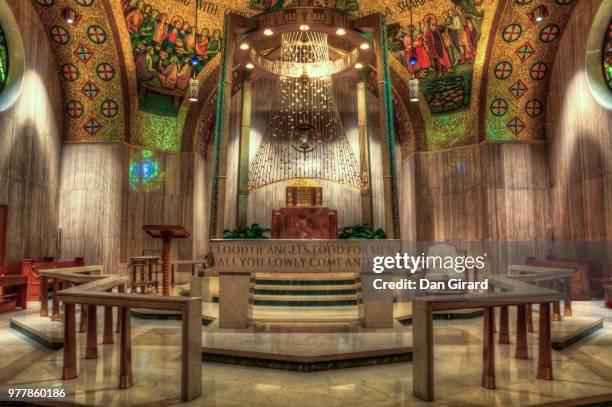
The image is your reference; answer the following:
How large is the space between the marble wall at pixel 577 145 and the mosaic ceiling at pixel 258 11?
1.54 ft

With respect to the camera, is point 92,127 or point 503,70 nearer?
point 503,70

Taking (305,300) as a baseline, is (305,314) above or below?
below

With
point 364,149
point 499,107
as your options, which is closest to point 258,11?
point 364,149

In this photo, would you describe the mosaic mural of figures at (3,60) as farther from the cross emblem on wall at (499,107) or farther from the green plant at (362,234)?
the cross emblem on wall at (499,107)

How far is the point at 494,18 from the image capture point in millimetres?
10961

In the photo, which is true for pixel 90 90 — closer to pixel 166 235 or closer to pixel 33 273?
pixel 33 273

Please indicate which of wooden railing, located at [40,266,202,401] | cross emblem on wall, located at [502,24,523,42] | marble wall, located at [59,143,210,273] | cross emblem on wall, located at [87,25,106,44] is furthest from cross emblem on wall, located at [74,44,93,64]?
cross emblem on wall, located at [502,24,523,42]

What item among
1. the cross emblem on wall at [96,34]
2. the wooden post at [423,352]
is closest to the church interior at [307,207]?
the wooden post at [423,352]

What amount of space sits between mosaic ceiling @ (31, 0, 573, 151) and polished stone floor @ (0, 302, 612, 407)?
8050 millimetres

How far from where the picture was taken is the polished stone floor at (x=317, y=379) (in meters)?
3.38

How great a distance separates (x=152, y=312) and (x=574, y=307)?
23.1 feet

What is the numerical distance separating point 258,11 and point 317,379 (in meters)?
10.7

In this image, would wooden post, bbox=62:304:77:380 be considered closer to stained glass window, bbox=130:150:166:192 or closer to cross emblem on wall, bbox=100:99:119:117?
stained glass window, bbox=130:150:166:192

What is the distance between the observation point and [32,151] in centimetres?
1013
